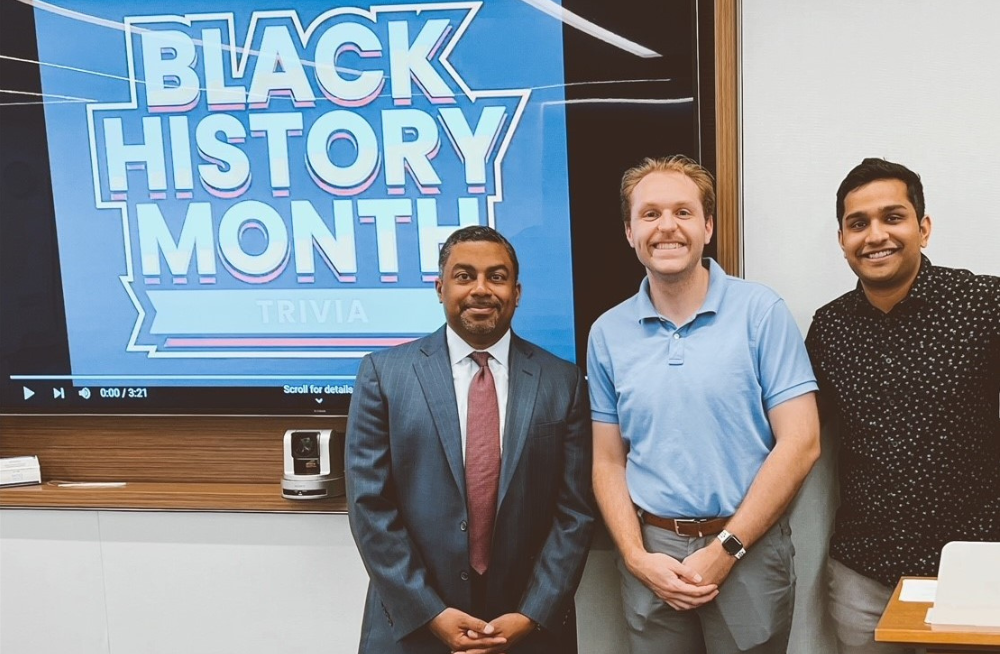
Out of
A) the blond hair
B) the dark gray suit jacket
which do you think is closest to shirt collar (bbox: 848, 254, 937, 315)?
the blond hair

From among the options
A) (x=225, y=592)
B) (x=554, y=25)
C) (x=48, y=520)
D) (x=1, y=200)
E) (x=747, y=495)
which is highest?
(x=554, y=25)

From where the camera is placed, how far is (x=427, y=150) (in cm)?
258

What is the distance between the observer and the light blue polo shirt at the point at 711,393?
207 cm

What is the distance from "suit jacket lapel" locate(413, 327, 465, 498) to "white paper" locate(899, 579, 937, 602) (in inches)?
37.4

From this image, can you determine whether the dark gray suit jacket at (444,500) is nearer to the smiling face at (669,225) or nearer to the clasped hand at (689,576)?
the clasped hand at (689,576)

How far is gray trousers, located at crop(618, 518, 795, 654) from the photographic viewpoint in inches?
81.4

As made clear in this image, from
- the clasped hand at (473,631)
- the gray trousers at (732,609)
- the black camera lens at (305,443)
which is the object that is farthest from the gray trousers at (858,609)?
the black camera lens at (305,443)

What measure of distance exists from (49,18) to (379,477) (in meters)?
1.73

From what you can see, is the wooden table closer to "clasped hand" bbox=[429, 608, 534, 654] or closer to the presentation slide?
"clasped hand" bbox=[429, 608, 534, 654]

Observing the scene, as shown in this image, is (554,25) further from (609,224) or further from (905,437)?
(905,437)

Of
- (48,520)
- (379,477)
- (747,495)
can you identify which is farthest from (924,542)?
(48,520)

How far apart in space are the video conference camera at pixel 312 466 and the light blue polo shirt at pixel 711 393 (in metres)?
0.89
